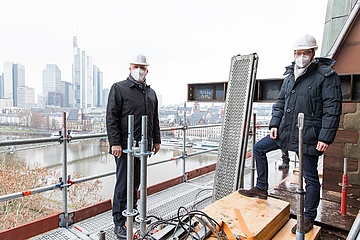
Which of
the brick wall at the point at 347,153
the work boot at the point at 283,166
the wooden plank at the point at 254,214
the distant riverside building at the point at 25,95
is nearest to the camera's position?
the wooden plank at the point at 254,214

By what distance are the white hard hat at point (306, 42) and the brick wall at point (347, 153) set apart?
167 centimetres

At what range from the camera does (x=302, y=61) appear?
7.91ft

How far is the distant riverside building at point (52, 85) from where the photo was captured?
6.93m

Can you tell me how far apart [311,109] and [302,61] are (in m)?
0.46

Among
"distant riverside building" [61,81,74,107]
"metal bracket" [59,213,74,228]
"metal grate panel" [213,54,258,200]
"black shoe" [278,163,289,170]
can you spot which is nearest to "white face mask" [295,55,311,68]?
"metal grate panel" [213,54,258,200]

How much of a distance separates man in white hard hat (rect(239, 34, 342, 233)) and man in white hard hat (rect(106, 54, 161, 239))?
4.96 feet

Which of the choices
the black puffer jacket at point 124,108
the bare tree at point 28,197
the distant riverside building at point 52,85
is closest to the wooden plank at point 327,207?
the black puffer jacket at point 124,108

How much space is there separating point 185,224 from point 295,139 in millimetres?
1328

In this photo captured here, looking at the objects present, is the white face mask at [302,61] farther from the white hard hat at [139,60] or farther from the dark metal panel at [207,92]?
the dark metal panel at [207,92]

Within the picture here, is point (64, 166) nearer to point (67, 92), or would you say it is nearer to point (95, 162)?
point (95, 162)

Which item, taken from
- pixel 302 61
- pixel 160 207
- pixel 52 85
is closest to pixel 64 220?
pixel 160 207

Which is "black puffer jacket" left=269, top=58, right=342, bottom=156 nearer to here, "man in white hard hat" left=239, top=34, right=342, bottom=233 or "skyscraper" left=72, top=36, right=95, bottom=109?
"man in white hard hat" left=239, top=34, right=342, bottom=233

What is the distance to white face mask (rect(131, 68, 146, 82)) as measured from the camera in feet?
9.25

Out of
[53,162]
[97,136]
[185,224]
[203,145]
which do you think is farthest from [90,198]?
[185,224]
